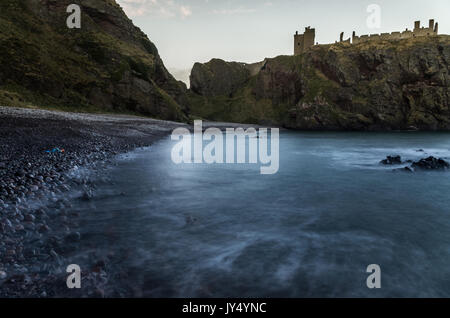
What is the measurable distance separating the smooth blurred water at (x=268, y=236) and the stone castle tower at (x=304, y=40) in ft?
377

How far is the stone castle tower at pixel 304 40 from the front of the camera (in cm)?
10856

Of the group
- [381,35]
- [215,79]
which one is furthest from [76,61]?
[381,35]

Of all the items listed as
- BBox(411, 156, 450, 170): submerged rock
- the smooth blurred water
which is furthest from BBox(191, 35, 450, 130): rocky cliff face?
the smooth blurred water

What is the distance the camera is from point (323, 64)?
298 ft

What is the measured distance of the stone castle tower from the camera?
109 m

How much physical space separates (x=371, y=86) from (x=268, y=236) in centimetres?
9132

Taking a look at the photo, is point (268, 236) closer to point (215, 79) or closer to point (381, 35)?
point (381, 35)

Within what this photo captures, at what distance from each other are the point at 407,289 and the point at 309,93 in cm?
9276

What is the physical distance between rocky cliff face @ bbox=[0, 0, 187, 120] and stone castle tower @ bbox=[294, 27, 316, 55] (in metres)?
72.5

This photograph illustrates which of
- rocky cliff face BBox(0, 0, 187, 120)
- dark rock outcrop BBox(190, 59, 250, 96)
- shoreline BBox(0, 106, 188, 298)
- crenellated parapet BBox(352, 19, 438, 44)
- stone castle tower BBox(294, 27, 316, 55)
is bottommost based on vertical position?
shoreline BBox(0, 106, 188, 298)

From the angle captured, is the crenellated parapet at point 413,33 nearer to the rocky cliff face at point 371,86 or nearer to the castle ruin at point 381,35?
the castle ruin at point 381,35

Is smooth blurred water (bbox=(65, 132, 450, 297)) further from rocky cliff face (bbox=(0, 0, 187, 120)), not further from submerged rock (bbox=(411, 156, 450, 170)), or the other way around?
rocky cliff face (bbox=(0, 0, 187, 120))
